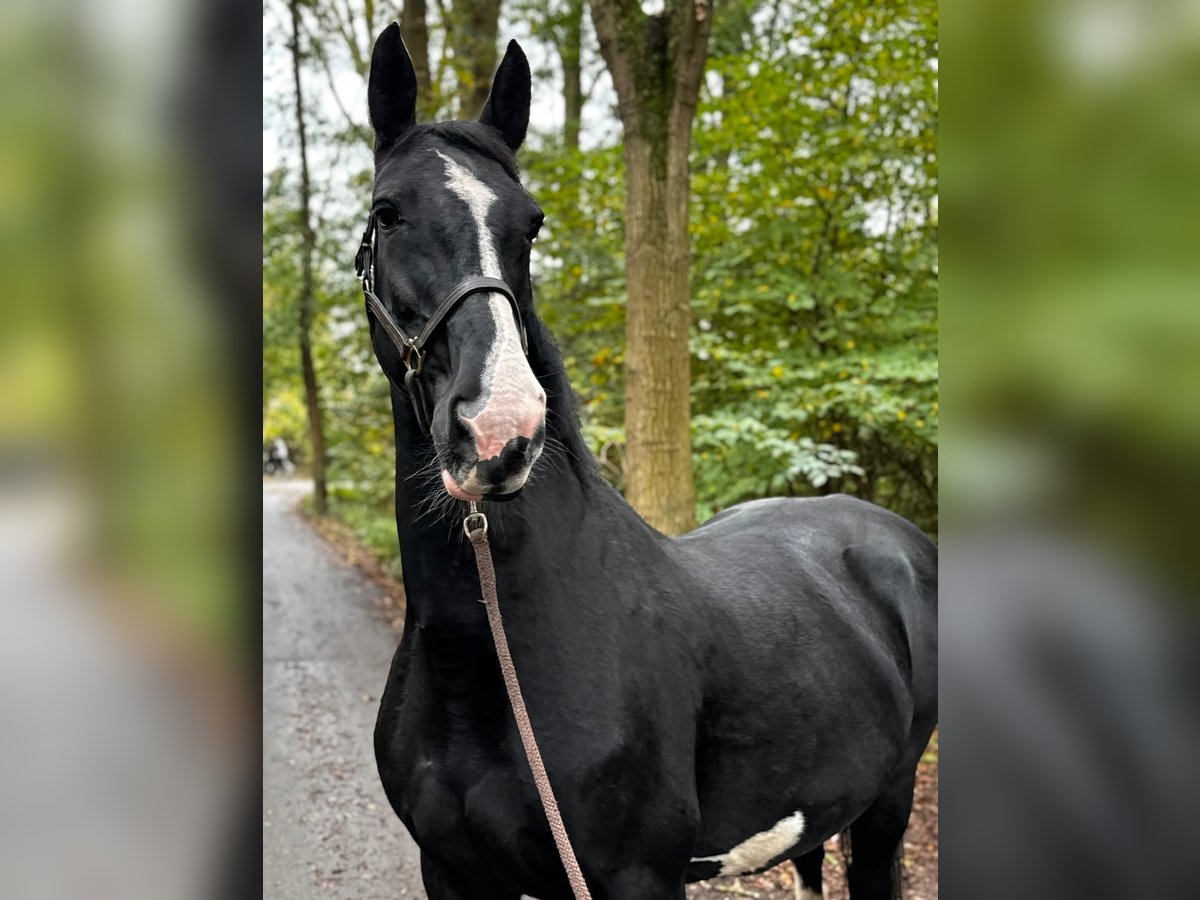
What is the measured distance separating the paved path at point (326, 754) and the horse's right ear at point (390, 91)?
1370 mm

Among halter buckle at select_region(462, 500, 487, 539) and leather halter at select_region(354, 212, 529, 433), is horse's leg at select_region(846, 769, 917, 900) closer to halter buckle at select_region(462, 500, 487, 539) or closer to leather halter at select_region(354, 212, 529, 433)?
halter buckle at select_region(462, 500, 487, 539)

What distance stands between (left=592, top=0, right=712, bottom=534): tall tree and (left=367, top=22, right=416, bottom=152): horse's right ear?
3211 mm

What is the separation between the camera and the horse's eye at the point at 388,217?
1.92m

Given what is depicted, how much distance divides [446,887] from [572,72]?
32.7ft

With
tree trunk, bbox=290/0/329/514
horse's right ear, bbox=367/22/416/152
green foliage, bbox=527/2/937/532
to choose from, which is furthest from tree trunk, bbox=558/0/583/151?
horse's right ear, bbox=367/22/416/152

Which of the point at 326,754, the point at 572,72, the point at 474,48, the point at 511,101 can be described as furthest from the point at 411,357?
the point at 572,72

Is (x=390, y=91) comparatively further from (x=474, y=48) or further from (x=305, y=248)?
(x=305, y=248)

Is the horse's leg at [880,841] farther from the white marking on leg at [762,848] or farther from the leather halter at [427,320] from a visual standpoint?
the leather halter at [427,320]

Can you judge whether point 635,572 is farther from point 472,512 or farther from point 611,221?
point 611,221

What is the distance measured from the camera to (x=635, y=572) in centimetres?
220

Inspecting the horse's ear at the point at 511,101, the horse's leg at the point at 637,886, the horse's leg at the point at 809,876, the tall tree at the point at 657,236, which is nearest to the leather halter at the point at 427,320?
the horse's ear at the point at 511,101

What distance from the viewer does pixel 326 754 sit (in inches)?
237
